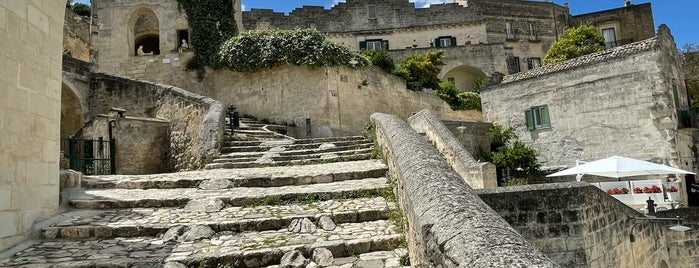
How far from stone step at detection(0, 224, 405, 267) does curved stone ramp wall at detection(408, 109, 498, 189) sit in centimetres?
412

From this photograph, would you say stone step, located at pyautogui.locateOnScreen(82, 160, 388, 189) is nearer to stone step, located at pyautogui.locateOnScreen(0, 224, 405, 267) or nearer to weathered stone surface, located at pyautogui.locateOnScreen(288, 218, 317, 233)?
weathered stone surface, located at pyautogui.locateOnScreen(288, 218, 317, 233)

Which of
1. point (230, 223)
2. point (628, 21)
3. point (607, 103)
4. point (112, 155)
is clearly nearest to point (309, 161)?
point (230, 223)

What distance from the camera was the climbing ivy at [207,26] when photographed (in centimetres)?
1919

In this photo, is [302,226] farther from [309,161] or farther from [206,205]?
[309,161]

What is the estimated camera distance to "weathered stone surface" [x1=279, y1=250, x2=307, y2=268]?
3.94 metres

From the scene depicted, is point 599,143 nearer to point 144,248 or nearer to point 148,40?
point 144,248

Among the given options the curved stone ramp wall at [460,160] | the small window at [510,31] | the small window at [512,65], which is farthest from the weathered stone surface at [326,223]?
the small window at [510,31]

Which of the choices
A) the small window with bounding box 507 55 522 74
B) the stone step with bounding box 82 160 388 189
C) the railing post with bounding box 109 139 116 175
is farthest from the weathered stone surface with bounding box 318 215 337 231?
the small window with bounding box 507 55 522 74

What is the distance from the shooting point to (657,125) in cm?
1677

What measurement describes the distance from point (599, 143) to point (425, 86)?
9.38m

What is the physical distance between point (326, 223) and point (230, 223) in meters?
1.06

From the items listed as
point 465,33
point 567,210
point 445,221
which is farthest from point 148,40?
point 445,221

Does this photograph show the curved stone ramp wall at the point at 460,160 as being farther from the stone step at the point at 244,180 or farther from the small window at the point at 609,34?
the small window at the point at 609,34

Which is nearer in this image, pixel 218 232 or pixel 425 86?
pixel 218 232
